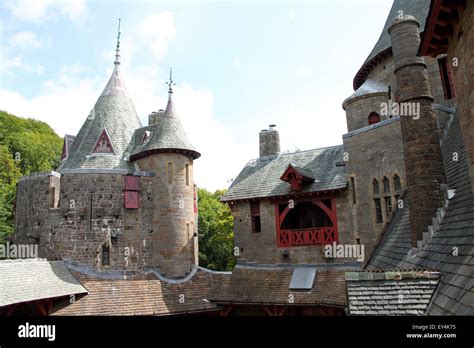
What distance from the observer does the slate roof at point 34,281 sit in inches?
535

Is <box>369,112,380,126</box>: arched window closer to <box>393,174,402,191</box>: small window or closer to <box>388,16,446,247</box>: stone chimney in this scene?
<box>393,174,402,191</box>: small window

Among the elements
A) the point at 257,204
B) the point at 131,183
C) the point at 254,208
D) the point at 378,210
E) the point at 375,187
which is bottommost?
the point at 378,210

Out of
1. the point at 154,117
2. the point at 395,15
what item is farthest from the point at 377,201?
the point at 154,117

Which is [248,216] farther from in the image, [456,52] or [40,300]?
[456,52]

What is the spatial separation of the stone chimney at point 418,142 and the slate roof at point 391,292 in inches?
119

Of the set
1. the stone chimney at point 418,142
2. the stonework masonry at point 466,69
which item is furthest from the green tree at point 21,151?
the stonework masonry at point 466,69

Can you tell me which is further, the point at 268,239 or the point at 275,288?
the point at 268,239

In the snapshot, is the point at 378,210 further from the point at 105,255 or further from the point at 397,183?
the point at 105,255

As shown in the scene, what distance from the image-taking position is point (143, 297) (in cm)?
1730

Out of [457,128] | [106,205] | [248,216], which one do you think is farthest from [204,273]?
[457,128]

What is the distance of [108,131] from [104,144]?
0.99 metres

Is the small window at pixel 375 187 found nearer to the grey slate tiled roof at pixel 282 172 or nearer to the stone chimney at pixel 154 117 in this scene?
the grey slate tiled roof at pixel 282 172

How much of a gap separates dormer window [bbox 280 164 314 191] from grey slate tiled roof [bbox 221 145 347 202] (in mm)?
189

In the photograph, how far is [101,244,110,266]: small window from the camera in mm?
18484
